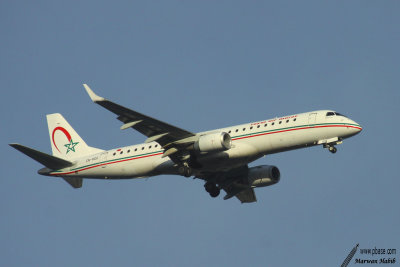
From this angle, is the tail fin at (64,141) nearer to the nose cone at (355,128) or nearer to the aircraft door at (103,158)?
the aircraft door at (103,158)

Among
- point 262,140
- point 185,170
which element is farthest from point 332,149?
point 185,170

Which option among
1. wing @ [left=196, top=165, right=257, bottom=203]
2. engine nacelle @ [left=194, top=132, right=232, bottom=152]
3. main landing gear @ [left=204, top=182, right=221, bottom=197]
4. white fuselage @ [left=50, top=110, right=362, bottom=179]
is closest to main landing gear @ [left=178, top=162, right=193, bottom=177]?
white fuselage @ [left=50, top=110, right=362, bottom=179]

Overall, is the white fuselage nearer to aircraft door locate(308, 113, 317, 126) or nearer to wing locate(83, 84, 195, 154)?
aircraft door locate(308, 113, 317, 126)

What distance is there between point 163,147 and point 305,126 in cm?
947

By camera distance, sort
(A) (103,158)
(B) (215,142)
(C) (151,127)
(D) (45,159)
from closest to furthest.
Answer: (B) (215,142) < (C) (151,127) < (D) (45,159) < (A) (103,158)

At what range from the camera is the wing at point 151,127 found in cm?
4628

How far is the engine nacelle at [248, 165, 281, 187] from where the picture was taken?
176 feet

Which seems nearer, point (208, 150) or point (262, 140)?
point (208, 150)

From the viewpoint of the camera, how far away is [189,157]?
4956cm

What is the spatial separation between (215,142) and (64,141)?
49.4 feet

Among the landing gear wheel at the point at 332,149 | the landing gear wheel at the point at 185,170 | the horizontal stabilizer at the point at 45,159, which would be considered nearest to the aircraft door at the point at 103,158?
the horizontal stabilizer at the point at 45,159

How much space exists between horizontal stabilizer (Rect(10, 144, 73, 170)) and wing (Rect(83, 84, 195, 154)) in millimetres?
7060

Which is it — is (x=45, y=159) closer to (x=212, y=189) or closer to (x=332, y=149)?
(x=212, y=189)

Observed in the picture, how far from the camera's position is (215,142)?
156ft
